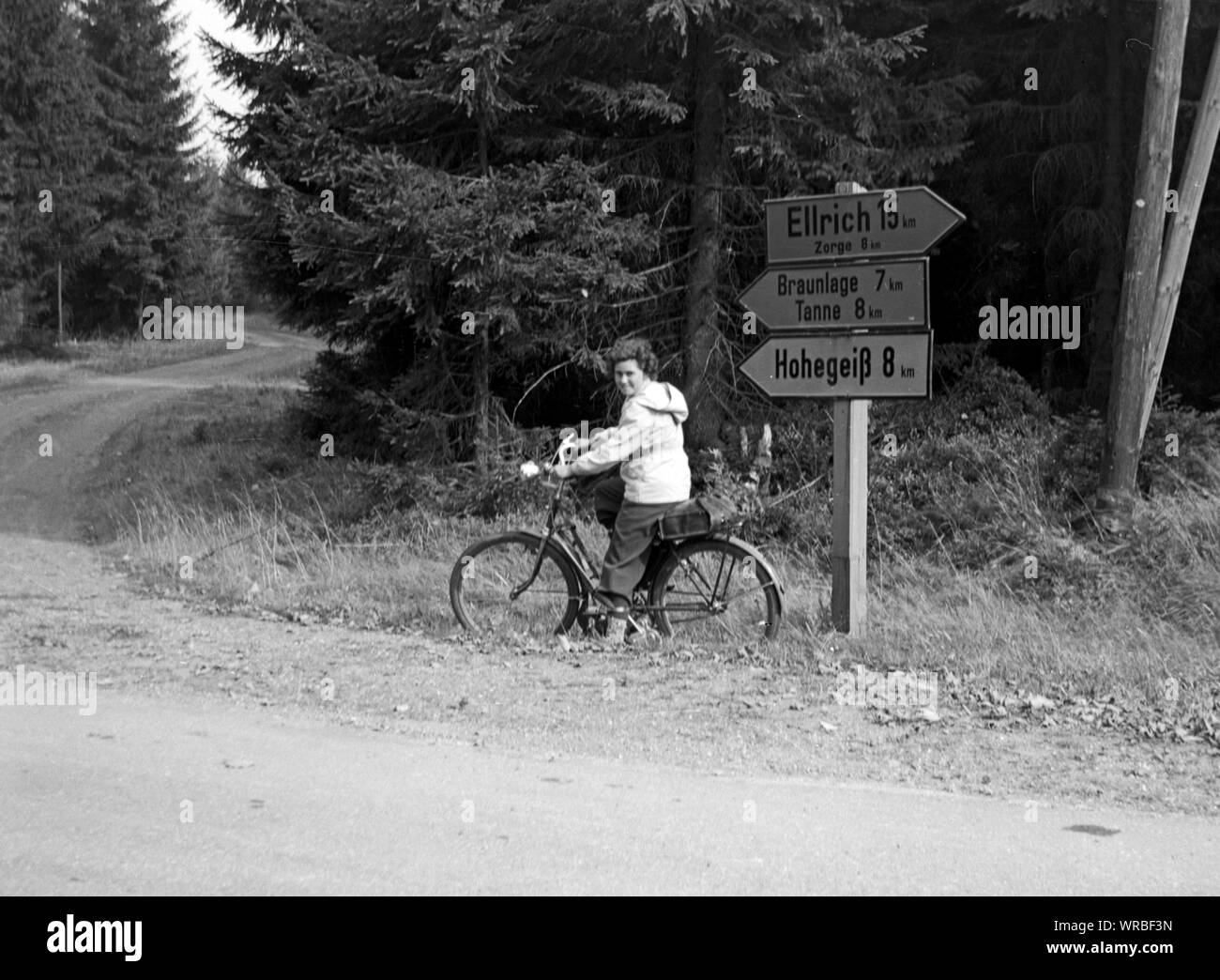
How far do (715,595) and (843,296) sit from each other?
2181 millimetres

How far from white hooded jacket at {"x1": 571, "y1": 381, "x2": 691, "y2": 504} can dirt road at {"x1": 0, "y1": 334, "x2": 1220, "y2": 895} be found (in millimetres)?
1504

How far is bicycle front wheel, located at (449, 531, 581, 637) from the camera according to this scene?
9406 millimetres

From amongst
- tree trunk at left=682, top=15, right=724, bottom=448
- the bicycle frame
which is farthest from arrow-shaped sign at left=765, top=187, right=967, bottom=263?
tree trunk at left=682, top=15, right=724, bottom=448

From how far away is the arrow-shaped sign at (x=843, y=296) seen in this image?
890cm

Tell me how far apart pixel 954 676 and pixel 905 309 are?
243cm

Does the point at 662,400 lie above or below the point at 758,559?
above

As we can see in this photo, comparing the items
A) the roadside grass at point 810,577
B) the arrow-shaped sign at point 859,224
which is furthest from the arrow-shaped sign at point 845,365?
the roadside grass at point 810,577

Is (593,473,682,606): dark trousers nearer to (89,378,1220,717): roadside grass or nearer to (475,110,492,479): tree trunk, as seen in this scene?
(89,378,1220,717): roadside grass

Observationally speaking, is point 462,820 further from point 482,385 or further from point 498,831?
point 482,385

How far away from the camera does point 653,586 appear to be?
9234 millimetres
